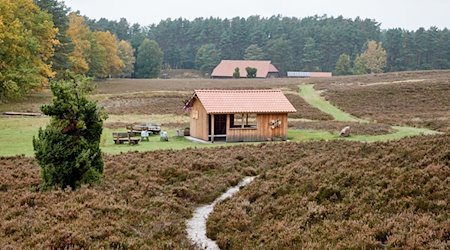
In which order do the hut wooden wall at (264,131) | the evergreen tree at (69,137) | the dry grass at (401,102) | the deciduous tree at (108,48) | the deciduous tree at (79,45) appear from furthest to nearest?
the deciduous tree at (108,48) < the deciduous tree at (79,45) < the dry grass at (401,102) < the hut wooden wall at (264,131) < the evergreen tree at (69,137)

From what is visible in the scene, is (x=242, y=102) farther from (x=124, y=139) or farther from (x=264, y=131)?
(x=124, y=139)

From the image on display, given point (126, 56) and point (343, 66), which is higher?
point (126, 56)

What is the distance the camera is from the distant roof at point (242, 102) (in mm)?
34719

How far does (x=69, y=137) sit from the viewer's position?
1719 centimetres

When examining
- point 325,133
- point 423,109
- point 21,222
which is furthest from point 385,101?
point 21,222

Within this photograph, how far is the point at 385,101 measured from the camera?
5972 cm

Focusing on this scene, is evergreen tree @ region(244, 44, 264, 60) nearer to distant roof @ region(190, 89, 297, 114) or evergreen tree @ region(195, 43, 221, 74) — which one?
evergreen tree @ region(195, 43, 221, 74)

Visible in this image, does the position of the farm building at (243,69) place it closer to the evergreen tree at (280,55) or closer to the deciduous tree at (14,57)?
the evergreen tree at (280,55)

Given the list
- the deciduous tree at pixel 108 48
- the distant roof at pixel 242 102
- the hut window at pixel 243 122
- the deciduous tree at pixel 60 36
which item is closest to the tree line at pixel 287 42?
the deciduous tree at pixel 108 48

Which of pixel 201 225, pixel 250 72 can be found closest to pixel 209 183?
pixel 201 225

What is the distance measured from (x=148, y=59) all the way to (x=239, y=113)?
9420 cm

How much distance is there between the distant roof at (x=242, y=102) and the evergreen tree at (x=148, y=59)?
8937cm

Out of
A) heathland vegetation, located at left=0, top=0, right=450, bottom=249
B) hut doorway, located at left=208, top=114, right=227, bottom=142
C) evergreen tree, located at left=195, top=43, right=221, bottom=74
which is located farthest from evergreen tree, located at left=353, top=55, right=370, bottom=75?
hut doorway, located at left=208, top=114, right=227, bottom=142

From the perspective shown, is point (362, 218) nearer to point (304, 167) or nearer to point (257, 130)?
point (304, 167)
